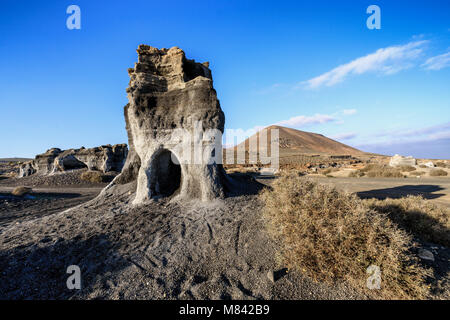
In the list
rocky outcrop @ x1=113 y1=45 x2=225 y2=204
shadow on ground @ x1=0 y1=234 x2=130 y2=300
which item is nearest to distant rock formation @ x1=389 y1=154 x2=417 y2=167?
rocky outcrop @ x1=113 y1=45 x2=225 y2=204

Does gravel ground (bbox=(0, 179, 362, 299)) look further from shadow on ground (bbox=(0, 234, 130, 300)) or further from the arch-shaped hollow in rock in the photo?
the arch-shaped hollow in rock

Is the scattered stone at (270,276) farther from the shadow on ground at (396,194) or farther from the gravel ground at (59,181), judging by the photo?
the gravel ground at (59,181)

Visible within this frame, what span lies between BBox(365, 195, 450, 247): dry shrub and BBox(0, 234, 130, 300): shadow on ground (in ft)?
21.9

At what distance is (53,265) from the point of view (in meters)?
Answer: 4.08

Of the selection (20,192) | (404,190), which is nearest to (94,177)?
(20,192)

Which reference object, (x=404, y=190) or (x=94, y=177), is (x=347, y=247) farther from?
(x=94, y=177)

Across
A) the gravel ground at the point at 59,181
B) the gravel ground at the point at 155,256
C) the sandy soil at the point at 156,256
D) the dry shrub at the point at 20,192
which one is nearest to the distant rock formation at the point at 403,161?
the sandy soil at the point at 156,256

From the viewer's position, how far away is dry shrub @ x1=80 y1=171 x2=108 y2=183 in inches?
733

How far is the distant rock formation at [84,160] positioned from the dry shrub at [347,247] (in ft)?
72.8

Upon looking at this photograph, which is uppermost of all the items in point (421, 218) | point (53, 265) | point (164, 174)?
point (164, 174)

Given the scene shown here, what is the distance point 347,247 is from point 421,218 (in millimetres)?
3681
